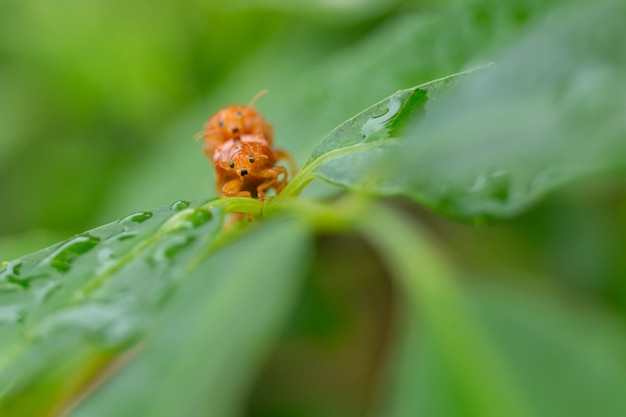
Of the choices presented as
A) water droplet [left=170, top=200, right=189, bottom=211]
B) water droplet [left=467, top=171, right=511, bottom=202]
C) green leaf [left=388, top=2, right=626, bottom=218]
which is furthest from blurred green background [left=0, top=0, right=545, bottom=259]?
green leaf [left=388, top=2, right=626, bottom=218]

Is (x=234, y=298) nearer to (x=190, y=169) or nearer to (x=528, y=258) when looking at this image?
(x=190, y=169)

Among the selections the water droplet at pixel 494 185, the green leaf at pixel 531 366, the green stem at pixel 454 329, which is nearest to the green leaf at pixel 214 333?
the green stem at pixel 454 329

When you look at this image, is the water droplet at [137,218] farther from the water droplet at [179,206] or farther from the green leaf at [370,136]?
→ the green leaf at [370,136]

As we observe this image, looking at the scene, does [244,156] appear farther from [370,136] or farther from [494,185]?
[494,185]

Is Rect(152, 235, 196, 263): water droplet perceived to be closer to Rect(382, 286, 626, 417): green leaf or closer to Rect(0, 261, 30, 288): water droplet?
Rect(0, 261, 30, 288): water droplet

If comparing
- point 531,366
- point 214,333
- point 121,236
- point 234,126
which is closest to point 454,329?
point 531,366
